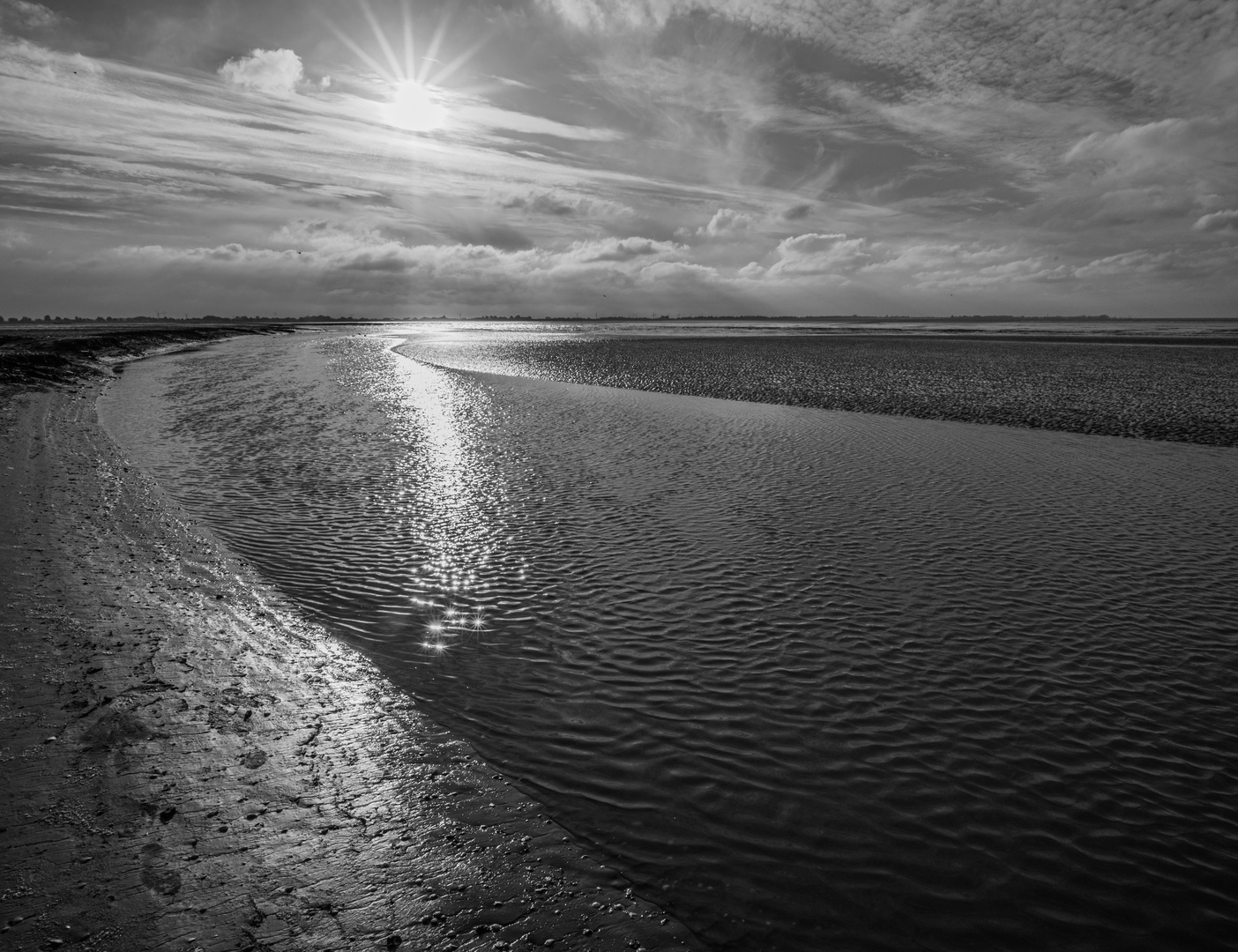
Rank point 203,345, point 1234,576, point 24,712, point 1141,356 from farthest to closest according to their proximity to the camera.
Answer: point 203,345 < point 1141,356 < point 1234,576 < point 24,712

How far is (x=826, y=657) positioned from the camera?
1043 cm

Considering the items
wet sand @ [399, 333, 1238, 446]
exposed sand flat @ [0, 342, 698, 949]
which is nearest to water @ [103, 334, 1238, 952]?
exposed sand flat @ [0, 342, 698, 949]

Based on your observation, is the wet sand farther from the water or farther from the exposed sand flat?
the exposed sand flat

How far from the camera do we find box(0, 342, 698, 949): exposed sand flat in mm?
5453

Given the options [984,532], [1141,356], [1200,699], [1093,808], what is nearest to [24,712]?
[1093,808]

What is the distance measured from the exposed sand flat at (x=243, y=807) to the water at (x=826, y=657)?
702 mm

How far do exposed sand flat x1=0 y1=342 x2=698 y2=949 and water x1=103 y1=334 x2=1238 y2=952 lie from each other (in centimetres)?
70

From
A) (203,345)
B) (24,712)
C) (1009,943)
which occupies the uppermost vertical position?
(203,345)

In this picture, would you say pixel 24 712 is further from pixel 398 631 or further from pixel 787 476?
pixel 787 476

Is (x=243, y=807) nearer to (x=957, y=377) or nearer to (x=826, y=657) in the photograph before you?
(x=826, y=657)

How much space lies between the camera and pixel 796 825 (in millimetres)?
6996

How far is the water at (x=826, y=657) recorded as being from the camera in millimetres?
6367

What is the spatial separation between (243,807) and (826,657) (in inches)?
311

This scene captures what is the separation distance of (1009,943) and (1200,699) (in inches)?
239
